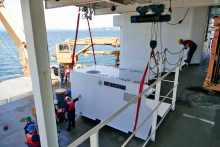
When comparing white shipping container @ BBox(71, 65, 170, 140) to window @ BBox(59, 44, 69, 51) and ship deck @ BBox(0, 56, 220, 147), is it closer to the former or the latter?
ship deck @ BBox(0, 56, 220, 147)

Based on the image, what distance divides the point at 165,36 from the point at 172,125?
704 centimetres

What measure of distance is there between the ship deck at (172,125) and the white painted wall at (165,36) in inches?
60.6

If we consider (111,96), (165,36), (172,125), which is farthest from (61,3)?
(172,125)

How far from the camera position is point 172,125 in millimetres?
3240

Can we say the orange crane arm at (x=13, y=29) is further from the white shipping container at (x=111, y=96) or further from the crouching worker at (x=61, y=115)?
the crouching worker at (x=61, y=115)

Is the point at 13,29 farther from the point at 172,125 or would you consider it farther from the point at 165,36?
the point at 172,125

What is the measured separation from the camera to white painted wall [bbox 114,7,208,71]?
27.2 ft

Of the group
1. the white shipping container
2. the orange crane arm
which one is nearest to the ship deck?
the white shipping container

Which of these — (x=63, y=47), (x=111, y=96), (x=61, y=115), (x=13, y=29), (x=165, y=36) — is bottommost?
(x=61, y=115)

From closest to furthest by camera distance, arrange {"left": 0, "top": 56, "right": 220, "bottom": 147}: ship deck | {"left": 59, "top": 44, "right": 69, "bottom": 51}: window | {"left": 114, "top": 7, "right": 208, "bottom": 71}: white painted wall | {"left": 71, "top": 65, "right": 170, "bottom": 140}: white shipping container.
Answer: {"left": 0, "top": 56, "right": 220, "bottom": 147}: ship deck → {"left": 71, "top": 65, "right": 170, "bottom": 140}: white shipping container → {"left": 114, "top": 7, "right": 208, "bottom": 71}: white painted wall → {"left": 59, "top": 44, "right": 69, "bottom": 51}: window

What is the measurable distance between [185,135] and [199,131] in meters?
0.35

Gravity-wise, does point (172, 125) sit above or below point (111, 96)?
above

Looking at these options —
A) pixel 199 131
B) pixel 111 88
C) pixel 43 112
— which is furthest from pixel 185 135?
pixel 111 88

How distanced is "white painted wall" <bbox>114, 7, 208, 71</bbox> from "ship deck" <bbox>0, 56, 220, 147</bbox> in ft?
5.05
